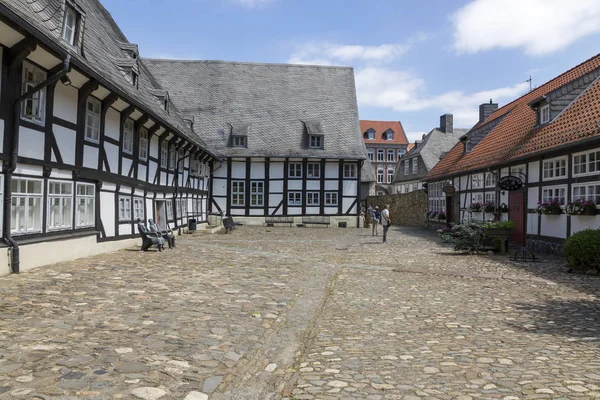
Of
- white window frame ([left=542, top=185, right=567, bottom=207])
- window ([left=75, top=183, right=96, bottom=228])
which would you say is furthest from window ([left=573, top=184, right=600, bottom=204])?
window ([left=75, top=183, right=96, bottom=228])

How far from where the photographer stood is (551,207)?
15.8 metres

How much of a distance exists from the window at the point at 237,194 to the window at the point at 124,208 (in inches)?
623

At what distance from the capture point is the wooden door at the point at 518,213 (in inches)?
730

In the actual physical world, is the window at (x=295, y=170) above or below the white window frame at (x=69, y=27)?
below

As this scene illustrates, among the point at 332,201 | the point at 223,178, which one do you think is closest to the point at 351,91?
the point at 332,201

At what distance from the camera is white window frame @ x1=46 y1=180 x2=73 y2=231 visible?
434 inches

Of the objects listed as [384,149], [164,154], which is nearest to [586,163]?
[164,154]

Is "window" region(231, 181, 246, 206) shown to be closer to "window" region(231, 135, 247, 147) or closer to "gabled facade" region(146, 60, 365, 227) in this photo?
"gabled facade" region(146, 60, 365, 227)

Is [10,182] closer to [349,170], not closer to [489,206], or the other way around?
[489,206]

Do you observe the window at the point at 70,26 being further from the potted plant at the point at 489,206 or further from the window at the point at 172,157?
the potted plant at the point at 489,206

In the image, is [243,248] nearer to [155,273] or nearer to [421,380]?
[155,273]

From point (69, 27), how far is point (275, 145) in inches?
821

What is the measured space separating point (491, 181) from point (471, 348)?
59.3ft

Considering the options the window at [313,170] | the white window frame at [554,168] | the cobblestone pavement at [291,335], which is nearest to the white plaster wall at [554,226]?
the white window frame at [554,168]
